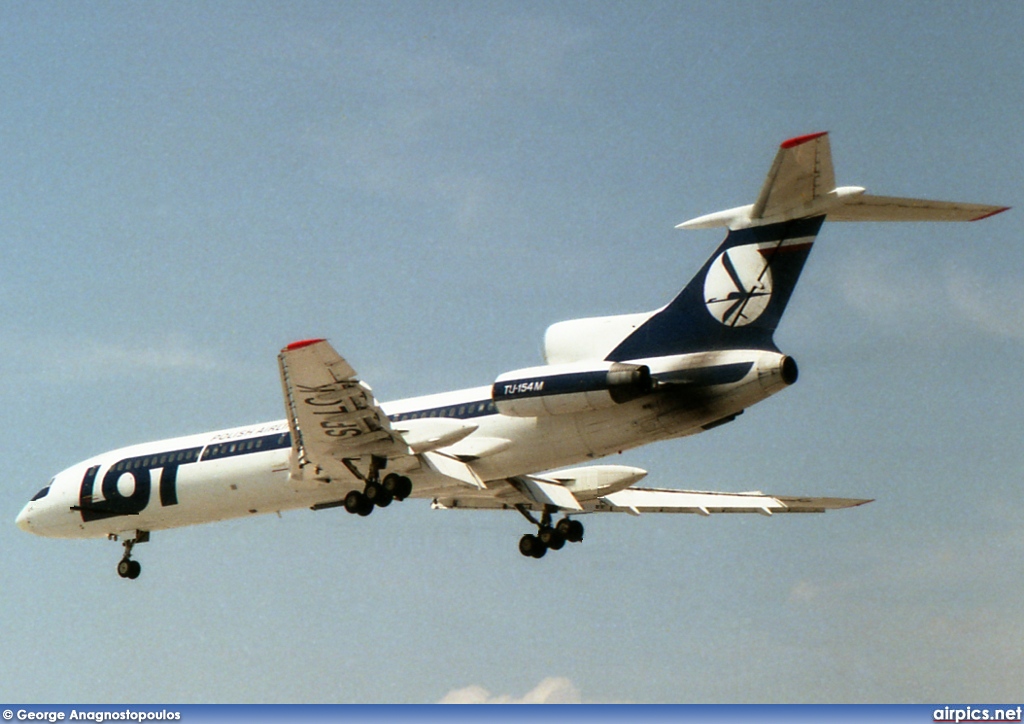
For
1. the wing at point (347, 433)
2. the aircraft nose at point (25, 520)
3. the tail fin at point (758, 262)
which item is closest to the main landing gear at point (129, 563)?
the aircraft nose at point (25, 520)

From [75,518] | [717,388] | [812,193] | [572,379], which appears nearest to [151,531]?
[75,518]

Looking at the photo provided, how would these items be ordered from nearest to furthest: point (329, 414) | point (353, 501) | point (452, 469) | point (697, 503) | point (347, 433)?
point (329, 414)
point (347, 433)
point (353, 501)
point (452, 469)
point (697, 503)

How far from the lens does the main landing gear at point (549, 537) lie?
3225 cm

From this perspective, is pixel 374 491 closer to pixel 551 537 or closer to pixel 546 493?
pixel 546 493

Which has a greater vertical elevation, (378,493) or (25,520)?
(25,520)

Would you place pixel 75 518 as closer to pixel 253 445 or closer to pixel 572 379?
pixel 253 445

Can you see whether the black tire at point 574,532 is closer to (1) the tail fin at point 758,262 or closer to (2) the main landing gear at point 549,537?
(2) the main landing gear at point 549,537

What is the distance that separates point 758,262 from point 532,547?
9.89 metres

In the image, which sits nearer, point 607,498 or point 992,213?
point 992,213

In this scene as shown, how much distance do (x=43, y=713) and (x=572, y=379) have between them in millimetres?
10700

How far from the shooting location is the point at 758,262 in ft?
83.9

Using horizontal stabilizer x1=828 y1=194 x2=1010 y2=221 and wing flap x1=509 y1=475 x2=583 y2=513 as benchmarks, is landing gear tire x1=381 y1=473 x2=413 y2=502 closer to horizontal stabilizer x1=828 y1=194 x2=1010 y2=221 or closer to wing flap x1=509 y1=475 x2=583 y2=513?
wing flap x1=509 y1=475 x2=583 y2=513

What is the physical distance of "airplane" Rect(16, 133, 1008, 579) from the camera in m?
25.1

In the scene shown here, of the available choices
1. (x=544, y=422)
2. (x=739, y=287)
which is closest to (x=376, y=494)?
(x=544, y=422)
